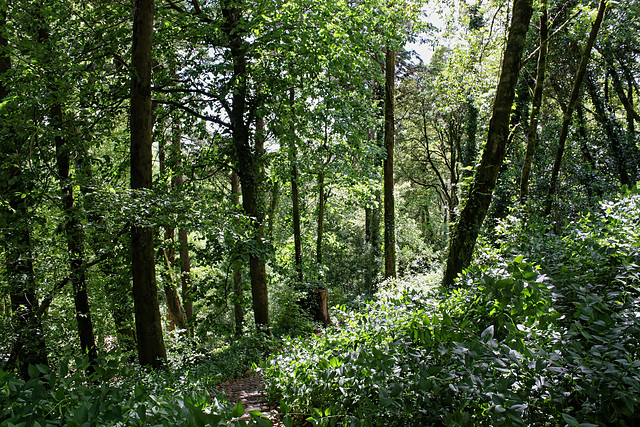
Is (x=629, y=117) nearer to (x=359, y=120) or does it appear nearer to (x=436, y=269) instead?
(x=436, y=269)

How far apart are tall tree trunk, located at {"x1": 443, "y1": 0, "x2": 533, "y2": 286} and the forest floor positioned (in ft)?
11.1

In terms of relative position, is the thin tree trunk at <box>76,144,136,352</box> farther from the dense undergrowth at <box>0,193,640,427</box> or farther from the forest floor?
the dense undergrowth at <box>0,193,640,427</box>

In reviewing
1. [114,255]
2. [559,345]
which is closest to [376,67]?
[114,255]

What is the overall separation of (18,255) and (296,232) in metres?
10.6

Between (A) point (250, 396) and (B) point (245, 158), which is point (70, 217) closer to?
(A) point (250, 396)

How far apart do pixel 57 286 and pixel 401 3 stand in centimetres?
1163

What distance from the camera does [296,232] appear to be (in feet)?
51.2

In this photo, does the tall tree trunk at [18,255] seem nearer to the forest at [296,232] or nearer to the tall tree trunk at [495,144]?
the forest at [296,232]

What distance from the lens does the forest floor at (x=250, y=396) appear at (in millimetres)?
4116

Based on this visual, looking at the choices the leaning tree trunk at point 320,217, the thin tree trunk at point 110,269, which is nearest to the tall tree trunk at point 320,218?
the leaning tree trunk at point 320,217

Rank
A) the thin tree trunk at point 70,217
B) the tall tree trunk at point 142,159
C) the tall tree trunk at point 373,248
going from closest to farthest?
the thin tree trunk at point 70,217, the tall tree trunk at point 142,159, the tall tree trunk at point 373,248

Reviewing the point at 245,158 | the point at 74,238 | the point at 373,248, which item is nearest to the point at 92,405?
the point at 74,238

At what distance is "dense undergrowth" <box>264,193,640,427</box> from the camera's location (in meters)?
2.02

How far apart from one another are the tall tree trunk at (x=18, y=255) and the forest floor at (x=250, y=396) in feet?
8.96
